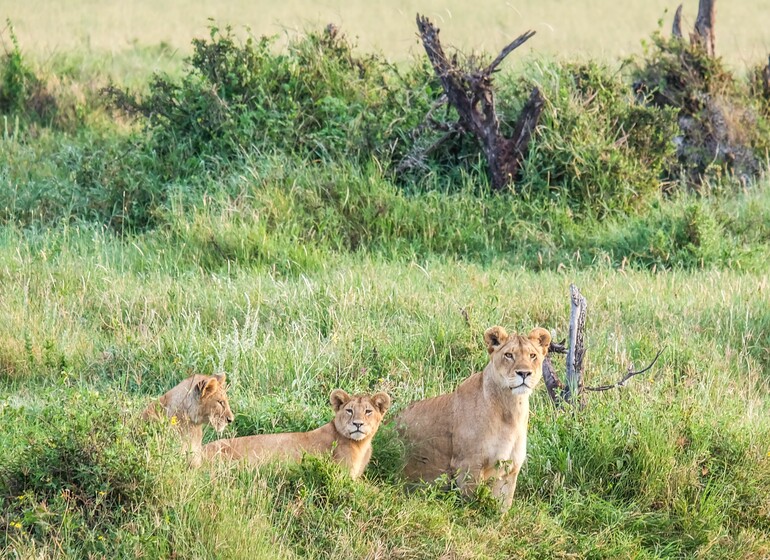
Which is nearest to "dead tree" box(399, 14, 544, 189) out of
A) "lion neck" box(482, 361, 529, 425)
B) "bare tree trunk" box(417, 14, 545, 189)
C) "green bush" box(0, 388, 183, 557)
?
"bare tree trunk" box(417, 14, 545, 189)

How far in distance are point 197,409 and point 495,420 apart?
143 centimetres

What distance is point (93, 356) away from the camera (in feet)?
24.1

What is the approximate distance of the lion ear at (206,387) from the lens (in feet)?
19.2

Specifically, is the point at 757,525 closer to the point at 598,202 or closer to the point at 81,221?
the point at 598,202

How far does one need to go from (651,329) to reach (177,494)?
150 inches

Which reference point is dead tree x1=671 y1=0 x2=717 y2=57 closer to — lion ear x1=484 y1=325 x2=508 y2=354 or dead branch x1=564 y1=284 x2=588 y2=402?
dead branch x1=564 y1=284 x2=588 y2=402

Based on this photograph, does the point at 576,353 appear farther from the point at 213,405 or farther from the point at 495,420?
the point at 213,405

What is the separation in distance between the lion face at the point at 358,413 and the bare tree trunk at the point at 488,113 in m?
5.34

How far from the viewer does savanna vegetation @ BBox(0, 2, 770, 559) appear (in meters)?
5.57

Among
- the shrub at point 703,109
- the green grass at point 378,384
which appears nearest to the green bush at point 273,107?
the green grass at point 378,384

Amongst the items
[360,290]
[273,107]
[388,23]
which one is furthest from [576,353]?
[388,23]

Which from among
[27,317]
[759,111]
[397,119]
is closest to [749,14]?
[759,111]

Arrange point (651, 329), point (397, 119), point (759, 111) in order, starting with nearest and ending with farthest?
point (651, 329) → point (397, 119) → point (759, 111)

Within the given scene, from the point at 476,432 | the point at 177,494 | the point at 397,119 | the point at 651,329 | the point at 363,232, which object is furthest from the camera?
the point at 397,119
